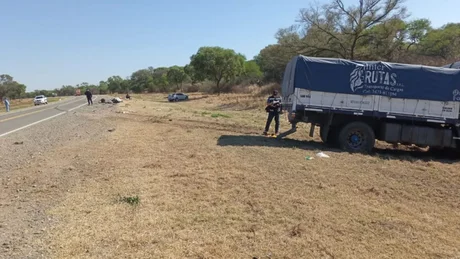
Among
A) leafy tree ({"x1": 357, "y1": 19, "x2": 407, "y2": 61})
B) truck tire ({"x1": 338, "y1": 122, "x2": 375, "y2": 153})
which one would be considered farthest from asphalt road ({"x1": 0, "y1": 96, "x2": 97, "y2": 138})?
leafy tree ({"x1": 357, "y1": 19, "x2": 407, "y2": 61})

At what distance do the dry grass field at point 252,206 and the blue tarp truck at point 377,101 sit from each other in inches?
54.2

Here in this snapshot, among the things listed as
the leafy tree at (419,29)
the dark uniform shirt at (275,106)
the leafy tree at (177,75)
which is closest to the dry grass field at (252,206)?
the dark uniform shirt at (275,106)

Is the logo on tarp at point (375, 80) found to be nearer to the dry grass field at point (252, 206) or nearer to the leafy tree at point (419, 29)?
the dry grass field at point (252, 206)

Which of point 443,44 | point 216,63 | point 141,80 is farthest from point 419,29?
point 141,80

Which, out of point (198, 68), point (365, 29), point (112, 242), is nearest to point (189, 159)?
point (112, 242)

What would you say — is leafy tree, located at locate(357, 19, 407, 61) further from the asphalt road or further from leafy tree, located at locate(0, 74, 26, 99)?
leafy tree, located at locate(0, 74, 26, 99)

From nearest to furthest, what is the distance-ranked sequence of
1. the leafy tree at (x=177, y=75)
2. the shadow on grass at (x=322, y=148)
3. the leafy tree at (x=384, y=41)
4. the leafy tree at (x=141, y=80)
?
the shadow on grass at (x=322, y=148) < the leafy tree at (x=384, y=41) < the leafy tree at (x=177, y=75) < the leafy tree at (x=141, y=80)

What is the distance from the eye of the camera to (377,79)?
1122 centimetres

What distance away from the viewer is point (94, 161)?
9094 mm

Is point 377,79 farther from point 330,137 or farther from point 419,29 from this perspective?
point 419,29

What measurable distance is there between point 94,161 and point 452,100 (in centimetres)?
1111

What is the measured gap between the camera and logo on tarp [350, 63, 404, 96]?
11188mm

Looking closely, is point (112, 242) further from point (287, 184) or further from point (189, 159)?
point (189, 159)

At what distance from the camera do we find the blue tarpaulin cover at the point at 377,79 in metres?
11.0
